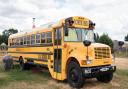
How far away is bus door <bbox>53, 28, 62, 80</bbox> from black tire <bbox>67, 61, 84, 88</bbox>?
3.16 feet

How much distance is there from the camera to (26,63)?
1912 centimetres

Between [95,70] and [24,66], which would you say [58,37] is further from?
[24,66]

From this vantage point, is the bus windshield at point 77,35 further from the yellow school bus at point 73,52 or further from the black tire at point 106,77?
the black tire at point 106,77

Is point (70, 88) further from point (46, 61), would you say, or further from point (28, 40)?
point (28, 40)

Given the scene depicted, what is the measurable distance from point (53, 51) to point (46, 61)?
3.82 feet

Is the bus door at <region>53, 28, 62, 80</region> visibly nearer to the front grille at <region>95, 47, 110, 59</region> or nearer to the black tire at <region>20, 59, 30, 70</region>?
the front grille at <region>95, 47, 110, 59</region>

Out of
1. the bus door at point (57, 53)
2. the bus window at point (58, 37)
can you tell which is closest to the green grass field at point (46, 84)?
the bus door at point (57, 53)

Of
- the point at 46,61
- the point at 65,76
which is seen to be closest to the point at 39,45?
the point at 46,61

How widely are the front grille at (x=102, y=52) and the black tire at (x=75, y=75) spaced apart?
0.96m

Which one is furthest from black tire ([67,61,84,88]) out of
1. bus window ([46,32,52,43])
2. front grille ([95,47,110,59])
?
bus window ([46,32,52,43])

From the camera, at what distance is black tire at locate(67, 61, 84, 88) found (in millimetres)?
12138

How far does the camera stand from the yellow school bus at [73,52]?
12.1 meters

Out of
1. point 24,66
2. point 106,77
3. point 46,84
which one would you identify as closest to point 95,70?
point 106,77

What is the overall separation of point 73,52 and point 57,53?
4.65 ft
